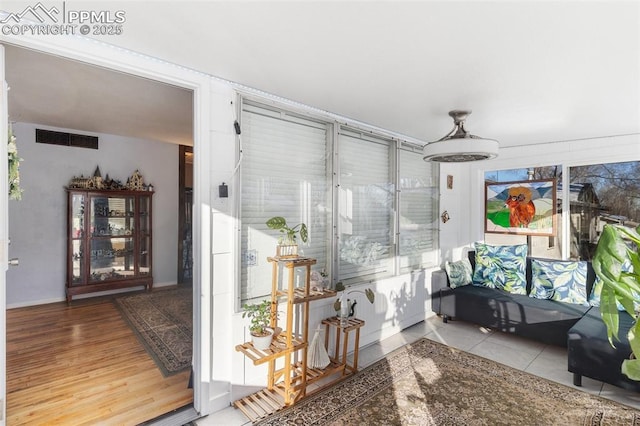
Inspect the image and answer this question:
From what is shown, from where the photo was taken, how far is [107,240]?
15.4 ft

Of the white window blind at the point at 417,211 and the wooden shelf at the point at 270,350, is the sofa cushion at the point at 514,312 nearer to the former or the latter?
the white window blind at the point at 417,211

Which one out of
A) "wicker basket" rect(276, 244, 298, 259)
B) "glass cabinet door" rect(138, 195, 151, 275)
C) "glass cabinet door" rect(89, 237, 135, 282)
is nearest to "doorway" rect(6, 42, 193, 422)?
"glass cabinet door" rect(89, 237, 135, 282)

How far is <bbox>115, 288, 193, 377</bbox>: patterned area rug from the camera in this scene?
9.51 feet

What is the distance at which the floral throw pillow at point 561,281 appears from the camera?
11.0 feet

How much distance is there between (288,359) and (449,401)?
1.22 meters

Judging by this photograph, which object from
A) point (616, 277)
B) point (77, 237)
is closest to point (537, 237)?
point (616, 277)

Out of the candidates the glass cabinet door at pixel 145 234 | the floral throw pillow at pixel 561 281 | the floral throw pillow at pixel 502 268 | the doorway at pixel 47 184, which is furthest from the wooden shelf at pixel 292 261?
the glass cabinet door at pixel 145 234

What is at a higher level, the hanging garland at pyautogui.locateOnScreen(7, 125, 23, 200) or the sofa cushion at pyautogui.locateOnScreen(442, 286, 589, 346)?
the hanging garland at pyautogui.locateOnScreen(7, 125, 23, 200)

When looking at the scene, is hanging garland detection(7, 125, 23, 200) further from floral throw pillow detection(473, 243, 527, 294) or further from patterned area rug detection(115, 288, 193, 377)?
floral throw pillow detection(473, 243, 527, 294)

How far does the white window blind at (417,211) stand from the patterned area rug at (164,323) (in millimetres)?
2550

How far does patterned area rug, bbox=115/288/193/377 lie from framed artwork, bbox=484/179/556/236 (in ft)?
13.7

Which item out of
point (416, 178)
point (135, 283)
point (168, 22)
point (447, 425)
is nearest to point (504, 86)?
point (416, 178)

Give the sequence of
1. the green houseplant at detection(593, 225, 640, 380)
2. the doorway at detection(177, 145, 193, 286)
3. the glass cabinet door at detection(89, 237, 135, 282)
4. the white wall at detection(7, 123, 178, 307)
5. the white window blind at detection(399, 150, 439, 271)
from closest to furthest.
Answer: the green houseplant at detection(593, 225, 640, 380), the white window blind at detection(399, 150, 439, 271), the white wall at detection(7, 123, 178, 307), the glass cabinet door at detection(89, 237, 135, 282), the doorway at detection(177, 145, 193, 286)

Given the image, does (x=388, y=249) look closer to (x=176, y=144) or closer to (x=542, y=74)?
(x=542, y=74)
